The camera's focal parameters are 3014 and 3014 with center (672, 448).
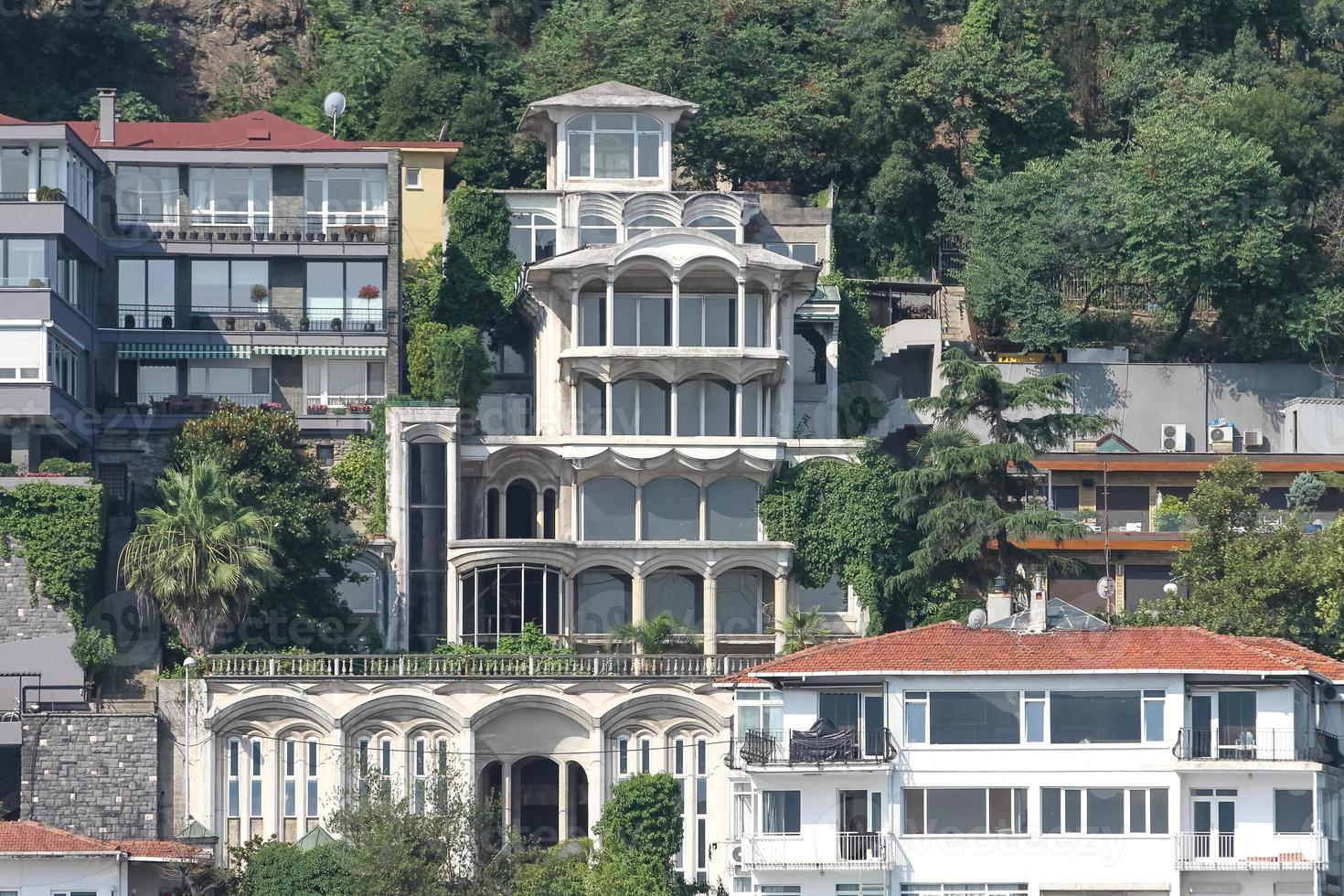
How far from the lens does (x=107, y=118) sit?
296 ft

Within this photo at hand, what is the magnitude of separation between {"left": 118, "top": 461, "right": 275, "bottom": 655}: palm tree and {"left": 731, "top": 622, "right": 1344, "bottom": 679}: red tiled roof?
14.8 m

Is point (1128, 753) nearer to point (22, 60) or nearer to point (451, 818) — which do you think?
point (451, 818)

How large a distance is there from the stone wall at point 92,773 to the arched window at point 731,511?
17226 millimetres

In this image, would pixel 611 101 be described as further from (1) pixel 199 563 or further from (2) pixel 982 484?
(1) pixel 199 563

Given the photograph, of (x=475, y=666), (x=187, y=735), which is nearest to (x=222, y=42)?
(x=475, y=666)

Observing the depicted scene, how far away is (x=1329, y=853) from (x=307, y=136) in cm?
3989

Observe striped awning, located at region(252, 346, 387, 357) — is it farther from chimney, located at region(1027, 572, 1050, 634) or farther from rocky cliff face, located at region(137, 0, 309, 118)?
chimney, located at region(1027, 572, 1050, 634)

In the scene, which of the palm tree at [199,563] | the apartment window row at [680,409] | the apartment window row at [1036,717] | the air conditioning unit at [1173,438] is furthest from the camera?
the air conditioning unit at [1173,438]

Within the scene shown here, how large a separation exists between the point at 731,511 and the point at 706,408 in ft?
9.55

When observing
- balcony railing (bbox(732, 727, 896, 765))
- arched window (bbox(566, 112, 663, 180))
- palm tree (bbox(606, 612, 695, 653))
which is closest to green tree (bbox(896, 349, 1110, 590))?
palm tree (bbox(606, 612, 695, 653))

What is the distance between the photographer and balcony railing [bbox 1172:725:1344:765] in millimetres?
62406

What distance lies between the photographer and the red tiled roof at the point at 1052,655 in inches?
2470

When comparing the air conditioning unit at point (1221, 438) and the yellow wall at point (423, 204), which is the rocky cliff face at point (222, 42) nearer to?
the yellow wall at point (423, 204)

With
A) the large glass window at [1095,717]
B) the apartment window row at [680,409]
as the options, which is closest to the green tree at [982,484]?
the apartment window row at [680,409]
